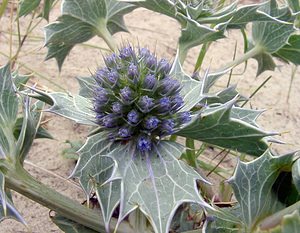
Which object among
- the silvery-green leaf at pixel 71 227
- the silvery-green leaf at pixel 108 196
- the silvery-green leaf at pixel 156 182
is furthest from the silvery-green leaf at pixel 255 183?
the silvery-green leaf at pixel 71 227

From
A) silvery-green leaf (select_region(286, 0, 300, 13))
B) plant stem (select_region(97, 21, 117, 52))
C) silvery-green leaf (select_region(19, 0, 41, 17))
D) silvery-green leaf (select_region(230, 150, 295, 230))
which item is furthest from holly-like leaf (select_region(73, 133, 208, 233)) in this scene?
silvery-green leaf (select_region(286, 0, 300, 13))

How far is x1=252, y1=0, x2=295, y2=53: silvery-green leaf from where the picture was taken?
1.40 meters

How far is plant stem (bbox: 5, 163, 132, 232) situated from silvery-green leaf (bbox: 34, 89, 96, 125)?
0.46 feet

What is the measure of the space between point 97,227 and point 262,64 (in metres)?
0.74

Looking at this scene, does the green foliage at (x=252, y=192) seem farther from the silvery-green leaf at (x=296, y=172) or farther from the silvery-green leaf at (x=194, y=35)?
the silvery-green leaf at (x=194, y=35)

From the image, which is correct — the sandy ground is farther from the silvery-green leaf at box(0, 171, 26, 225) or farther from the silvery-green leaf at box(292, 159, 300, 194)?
the silvery-green leaf at box(292, 159, 300, 194)

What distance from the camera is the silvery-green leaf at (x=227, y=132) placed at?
38.9 inches

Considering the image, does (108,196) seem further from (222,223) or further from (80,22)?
(80,22)

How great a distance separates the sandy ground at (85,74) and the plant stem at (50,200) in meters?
0.37

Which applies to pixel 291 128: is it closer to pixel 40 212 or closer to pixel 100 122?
pixel 40 212

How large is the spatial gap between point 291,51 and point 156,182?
69 centimetres

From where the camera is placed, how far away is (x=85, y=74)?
2.11m

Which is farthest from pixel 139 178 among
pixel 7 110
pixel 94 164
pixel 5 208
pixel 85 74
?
pixel 85 74

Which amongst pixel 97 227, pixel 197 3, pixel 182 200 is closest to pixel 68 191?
pixel 97 227
